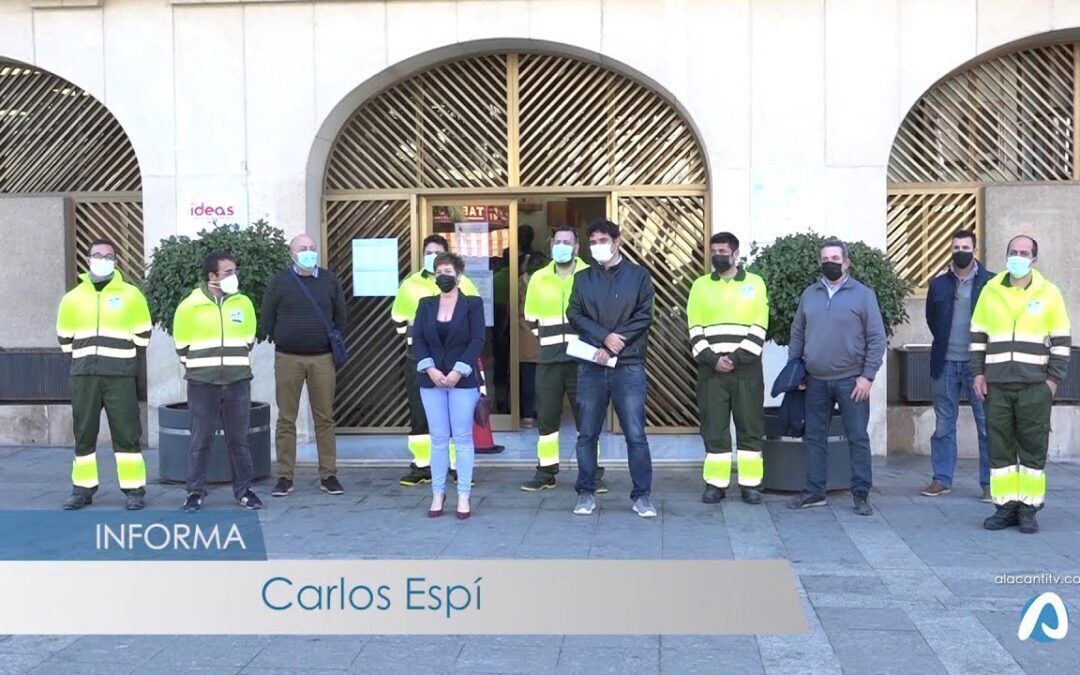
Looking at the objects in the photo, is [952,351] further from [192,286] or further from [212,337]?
[192,286]

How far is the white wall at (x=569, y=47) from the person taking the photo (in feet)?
35.9

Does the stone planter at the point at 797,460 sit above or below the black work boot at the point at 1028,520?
above

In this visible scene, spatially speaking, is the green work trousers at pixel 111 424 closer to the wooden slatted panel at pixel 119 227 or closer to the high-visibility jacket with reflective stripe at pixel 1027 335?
the wooden slatted panel at pixel 119 227

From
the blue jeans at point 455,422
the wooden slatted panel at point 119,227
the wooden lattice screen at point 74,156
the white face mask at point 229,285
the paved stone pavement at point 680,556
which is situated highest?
the wooden lattice screen at point 74,156

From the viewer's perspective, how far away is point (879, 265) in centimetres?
917

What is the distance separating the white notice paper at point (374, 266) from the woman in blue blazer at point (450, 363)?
351 centimetres

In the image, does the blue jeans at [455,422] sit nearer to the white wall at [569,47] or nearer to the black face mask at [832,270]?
the black face mask at [832,270]

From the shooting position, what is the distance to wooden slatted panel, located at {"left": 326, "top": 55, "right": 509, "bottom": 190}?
11.9 m

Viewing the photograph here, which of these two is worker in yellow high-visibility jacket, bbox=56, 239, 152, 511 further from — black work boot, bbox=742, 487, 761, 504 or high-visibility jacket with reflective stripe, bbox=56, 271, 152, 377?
black work boot, bbox=742, 487, 761, 504

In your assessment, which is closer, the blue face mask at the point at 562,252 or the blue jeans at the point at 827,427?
the blue jeans at the point at 827,427

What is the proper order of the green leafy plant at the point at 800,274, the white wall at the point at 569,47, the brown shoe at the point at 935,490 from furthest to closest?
the white wall at the point at 569,47 → the brown shoe at the point at 935,490 → the green leafy plant at the point at 800,274

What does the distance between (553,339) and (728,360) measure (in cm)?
141

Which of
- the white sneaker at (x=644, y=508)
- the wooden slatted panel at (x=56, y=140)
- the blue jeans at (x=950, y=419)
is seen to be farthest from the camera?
the wooden slatted panel at (x=56, y=140)

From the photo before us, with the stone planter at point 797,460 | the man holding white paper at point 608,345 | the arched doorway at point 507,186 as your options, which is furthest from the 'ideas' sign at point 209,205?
the stone planter at point 797,460
